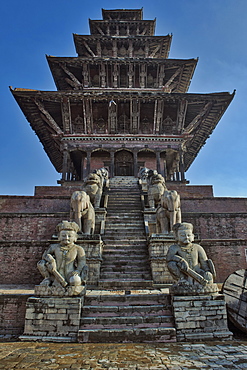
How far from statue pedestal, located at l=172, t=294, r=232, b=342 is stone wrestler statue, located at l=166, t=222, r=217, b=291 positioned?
0.80 feet

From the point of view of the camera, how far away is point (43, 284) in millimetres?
5344

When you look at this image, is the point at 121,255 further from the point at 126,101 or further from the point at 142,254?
the point at 126,101

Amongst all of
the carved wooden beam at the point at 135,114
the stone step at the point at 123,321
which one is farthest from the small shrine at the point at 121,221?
the carved wooden beam at the point at 135,114

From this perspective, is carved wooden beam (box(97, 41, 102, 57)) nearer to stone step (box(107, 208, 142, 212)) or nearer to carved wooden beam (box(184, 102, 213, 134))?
carved wooden beam (box(184, 102, 213, 134))

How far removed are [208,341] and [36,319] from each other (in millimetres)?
3111

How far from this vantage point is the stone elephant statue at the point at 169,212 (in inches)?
333

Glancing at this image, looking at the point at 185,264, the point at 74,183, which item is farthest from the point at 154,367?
the point at 74,183

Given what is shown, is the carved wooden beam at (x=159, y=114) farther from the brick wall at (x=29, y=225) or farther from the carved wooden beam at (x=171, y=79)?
the brick wall at (x=29, y=225)

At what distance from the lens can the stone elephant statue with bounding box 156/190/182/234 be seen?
27.8ft

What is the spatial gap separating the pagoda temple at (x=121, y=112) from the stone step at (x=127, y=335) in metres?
14.2

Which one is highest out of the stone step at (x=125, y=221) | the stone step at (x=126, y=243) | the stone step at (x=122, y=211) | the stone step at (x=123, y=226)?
the stone step at (x=122, y=211)

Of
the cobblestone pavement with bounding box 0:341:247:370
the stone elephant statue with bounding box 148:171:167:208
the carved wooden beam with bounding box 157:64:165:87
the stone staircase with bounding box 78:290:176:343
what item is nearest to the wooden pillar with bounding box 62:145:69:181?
the stone elephant statue with bounding box 148:171:167:208

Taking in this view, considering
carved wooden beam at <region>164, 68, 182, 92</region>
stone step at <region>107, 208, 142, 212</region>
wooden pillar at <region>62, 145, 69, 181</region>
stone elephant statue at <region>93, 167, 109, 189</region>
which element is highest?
carved wooden beam at <region>164, 68, 182, 92</region>

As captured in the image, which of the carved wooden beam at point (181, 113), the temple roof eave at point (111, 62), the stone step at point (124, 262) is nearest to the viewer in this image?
the stone step at point (124, 262)
